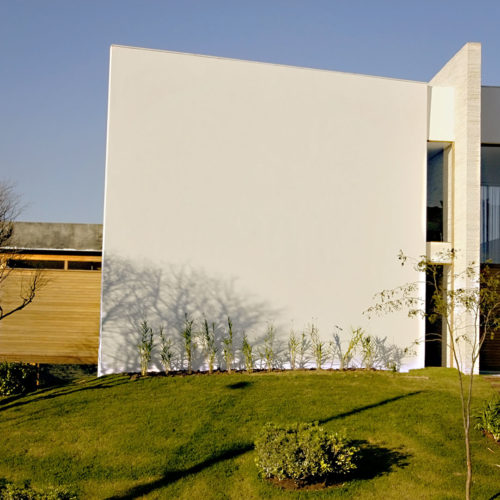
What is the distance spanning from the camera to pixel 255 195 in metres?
11.9

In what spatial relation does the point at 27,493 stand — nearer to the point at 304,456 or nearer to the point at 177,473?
the point at 177,473

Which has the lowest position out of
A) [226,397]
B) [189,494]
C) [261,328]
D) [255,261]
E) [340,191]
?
[189,494]

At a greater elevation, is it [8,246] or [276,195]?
[276,195]

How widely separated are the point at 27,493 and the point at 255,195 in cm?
785

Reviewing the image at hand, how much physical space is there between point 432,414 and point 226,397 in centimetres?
361

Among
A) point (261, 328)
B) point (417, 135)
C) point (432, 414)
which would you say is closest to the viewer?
point (432, 414)

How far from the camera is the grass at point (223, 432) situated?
7.11 metres

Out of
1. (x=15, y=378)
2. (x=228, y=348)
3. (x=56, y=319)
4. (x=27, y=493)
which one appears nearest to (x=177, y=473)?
(x=27, y=493)

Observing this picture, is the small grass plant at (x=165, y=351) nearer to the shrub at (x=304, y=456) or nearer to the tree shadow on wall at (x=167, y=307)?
the tree shadow on wall at (x=167, y=307)

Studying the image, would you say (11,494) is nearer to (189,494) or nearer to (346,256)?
(189,494)

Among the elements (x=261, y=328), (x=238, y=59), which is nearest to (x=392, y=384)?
(x=261, y=328)

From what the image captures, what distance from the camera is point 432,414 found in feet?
30.4

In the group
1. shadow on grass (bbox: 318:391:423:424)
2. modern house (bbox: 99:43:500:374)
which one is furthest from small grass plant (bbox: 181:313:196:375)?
shadow on grass (bbox: 318:391:423:424)

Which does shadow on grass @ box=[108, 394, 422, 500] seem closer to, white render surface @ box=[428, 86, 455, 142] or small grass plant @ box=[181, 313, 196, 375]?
small grass plant @ box=[181, 313, 196, 375]
